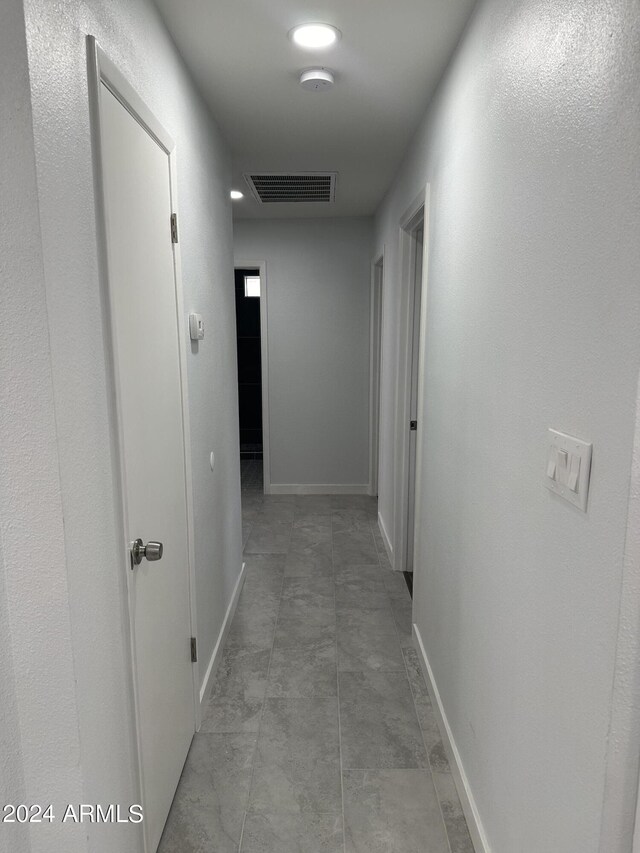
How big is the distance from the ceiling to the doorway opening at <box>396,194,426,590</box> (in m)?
0.53

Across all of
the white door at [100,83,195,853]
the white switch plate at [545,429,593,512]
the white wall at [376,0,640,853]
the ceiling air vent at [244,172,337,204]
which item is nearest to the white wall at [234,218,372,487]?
the ceiling air vent at [244,172,337,204]

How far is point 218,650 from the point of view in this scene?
2.45 m

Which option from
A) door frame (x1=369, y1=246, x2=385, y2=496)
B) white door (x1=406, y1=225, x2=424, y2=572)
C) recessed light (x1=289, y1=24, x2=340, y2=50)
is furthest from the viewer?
door frame (x1=369, y1=246, x2=385, y2=496)

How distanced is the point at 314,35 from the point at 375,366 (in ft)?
10.3

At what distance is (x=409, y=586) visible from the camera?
3.28 metres

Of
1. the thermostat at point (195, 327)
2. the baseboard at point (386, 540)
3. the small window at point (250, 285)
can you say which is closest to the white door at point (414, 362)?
the baseboard at point (386, 540)

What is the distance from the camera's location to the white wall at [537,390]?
84cm

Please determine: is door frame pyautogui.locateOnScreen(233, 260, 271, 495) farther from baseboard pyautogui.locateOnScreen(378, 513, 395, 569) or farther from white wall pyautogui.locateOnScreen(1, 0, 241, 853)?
white wall pyautogui.locateOnScreen(1, 0, 241, 853)

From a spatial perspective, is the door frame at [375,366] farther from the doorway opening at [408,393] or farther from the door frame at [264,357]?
the doorway opening at [408,393]

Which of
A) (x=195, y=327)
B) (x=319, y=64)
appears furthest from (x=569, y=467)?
(x=319, y=64)

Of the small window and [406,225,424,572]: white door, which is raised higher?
the small window

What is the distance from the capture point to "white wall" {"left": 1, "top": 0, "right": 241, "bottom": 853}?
92cm

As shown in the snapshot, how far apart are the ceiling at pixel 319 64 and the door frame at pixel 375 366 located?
149 centimetres

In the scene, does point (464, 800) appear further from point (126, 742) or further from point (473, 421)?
point (473, 421)
